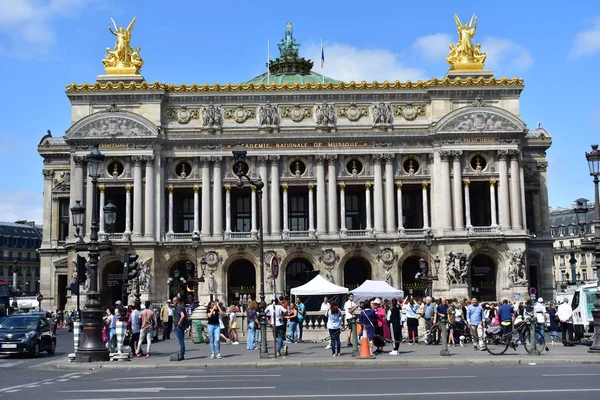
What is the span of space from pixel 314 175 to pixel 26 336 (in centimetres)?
3673

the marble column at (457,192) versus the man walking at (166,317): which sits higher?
the marble column at (457,192)

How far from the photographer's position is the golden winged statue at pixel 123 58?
68188 millimetres

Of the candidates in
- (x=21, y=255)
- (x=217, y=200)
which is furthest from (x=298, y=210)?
(x=21, y=255)

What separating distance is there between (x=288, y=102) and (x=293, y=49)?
2120 cm

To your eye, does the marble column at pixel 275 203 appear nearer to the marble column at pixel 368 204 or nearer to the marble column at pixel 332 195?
the marble column at pixel 332 195

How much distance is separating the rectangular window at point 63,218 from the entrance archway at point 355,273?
1085 inches

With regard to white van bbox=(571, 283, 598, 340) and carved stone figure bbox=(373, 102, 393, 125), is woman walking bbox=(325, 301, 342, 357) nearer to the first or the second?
white van bbox=(571, 283, 598, 340)

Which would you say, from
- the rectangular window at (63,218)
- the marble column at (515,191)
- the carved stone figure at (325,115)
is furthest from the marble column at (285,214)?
the rectangular window at (63,218)

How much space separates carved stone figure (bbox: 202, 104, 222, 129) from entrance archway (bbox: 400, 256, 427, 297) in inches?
769

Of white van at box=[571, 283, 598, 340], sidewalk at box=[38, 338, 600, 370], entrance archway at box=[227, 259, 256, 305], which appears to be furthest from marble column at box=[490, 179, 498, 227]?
sidewalk at box=[38, 338, 600, 370]

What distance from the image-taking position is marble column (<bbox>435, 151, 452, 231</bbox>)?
64.6m

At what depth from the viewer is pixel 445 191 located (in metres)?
64.9

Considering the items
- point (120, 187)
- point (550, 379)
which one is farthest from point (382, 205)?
point (550, 379)

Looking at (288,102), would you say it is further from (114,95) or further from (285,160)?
(114,95)
